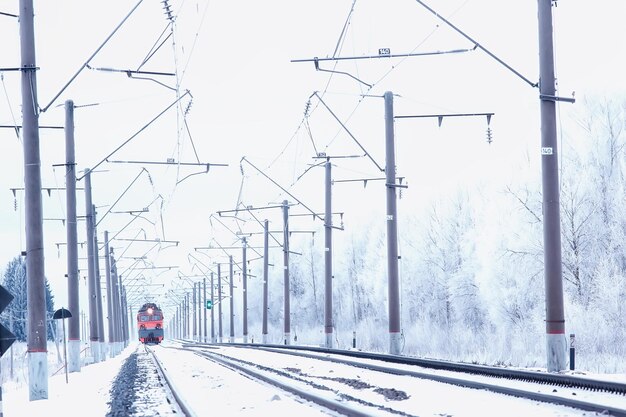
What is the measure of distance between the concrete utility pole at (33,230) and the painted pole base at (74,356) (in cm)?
1099

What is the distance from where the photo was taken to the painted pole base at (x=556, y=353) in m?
18.9

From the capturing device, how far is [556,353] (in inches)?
752

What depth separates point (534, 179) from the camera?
51281 millimetres

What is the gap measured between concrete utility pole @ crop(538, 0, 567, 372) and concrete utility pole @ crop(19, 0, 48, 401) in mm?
10862

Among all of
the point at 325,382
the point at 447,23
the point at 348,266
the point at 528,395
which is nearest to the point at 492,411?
the point at 528,395

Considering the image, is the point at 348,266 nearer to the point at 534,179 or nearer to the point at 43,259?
the point at 534,179

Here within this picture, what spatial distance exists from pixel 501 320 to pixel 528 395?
4403 centimetres

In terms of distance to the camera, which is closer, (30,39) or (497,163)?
(30,39)

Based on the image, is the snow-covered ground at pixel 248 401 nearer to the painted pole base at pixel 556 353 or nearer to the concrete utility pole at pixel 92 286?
the painted pole base at pixel 556 353

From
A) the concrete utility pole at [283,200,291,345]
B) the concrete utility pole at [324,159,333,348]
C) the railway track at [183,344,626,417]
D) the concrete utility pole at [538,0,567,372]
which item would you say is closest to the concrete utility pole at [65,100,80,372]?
the railway track at [183,344,626,417]

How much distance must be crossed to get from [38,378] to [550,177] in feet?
39.2

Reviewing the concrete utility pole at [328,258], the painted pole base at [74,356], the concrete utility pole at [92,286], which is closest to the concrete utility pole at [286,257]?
the concrete utility pole at [328,258]

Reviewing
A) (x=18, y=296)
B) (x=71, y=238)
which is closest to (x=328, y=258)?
(x=71, y=238)

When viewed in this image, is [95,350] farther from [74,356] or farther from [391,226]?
[391,226]
